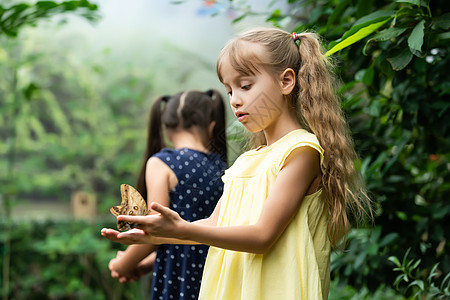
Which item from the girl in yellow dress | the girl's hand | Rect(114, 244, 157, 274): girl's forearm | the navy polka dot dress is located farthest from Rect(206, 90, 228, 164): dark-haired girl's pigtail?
the girl's hand

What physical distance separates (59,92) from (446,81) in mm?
5984

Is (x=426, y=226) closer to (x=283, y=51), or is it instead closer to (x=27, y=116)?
(x=283, y=51)

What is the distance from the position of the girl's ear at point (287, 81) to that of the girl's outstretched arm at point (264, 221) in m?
0.14

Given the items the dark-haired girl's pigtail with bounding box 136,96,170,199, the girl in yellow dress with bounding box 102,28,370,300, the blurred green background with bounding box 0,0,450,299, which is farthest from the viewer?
the dark-haired girl's pigtail with bounding box 136,96,170,199

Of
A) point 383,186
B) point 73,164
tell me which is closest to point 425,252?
point 383,186

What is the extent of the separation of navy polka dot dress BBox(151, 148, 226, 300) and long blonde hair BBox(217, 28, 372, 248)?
51 centimetres

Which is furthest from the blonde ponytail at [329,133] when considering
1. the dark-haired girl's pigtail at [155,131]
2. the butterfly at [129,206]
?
the dark-haired girl's pigtail at [155,131]

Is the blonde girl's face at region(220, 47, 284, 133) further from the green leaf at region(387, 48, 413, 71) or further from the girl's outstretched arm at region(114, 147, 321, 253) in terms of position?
the green leaf at region(387, 48, 413, 71)

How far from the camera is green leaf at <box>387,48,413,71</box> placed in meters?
1.25

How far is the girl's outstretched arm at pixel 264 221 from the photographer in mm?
875

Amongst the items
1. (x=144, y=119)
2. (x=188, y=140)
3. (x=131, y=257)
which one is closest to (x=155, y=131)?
(x=188, y=140)

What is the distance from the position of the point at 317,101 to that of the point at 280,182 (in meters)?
0.20

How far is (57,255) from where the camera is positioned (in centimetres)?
528

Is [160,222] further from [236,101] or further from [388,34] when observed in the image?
[388,34]
